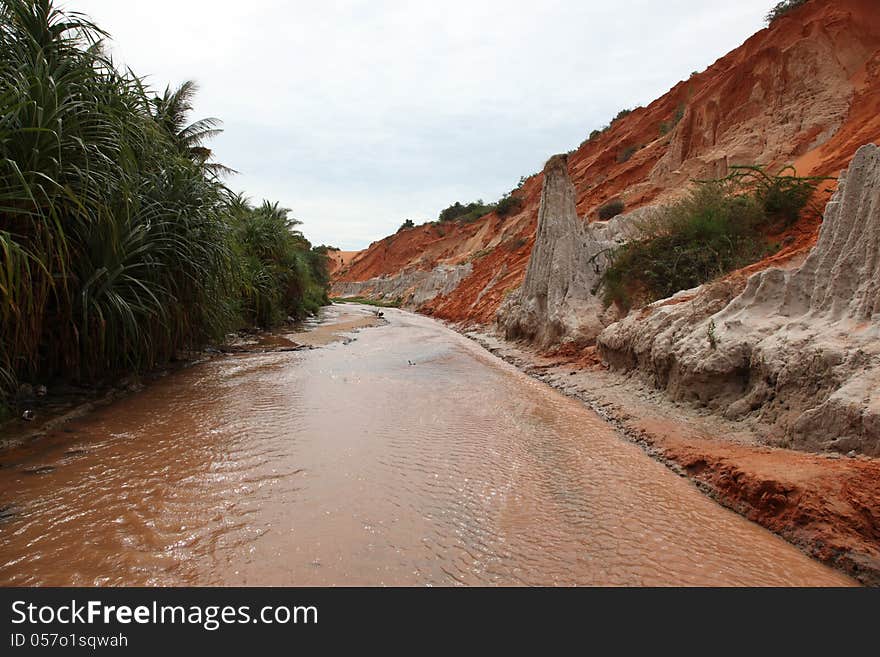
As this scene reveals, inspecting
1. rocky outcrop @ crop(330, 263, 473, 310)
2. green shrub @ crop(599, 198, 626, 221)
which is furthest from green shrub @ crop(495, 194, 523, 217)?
green shrub @ crop(599, 198, 626, 221)

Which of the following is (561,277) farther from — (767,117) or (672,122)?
(672,122)

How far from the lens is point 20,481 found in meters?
3.14

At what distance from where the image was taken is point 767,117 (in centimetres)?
1630

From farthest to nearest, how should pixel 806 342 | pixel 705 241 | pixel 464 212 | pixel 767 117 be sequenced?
pixel 464 212, pixel 767 117, pixel 705 241, pixel 806 342

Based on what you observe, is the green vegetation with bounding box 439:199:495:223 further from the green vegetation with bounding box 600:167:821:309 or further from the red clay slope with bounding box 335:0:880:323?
the green vegetation with bounding box 600:167:821:309

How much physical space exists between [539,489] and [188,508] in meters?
2.40

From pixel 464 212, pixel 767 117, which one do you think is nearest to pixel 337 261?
pixel 464 212

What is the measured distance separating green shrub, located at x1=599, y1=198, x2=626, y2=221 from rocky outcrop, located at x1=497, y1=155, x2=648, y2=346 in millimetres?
6654

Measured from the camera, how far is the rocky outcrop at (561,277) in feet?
31.7

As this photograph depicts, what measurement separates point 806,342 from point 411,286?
1624 inches

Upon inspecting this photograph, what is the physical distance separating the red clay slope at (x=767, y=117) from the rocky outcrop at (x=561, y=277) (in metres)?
3.82

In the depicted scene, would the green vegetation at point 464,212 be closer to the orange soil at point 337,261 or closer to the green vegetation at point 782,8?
the orange soil at point 337,261
